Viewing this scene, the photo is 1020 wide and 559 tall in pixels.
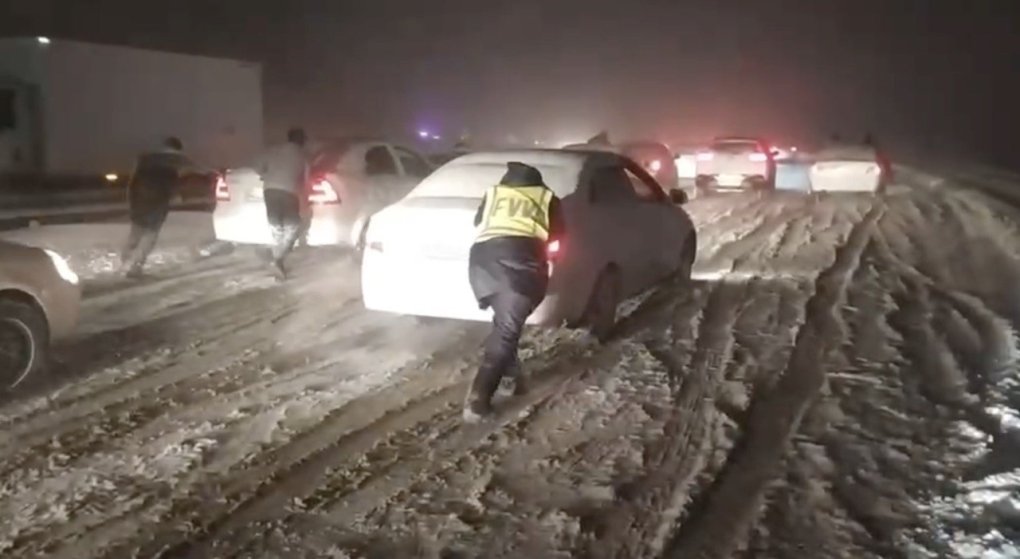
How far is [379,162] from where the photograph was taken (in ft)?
47.0

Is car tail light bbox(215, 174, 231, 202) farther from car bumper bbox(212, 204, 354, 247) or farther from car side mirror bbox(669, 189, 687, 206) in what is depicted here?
car side mirror bbox(669, 189, 687, 206)

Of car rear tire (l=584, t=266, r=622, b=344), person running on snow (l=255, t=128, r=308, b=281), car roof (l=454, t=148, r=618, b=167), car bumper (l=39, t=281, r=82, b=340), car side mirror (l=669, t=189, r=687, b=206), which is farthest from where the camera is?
person running on snow (l=255, t=128, r=308, b=281)

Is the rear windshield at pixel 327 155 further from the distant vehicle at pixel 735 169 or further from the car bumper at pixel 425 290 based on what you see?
the distant vehicle at pixel 735 169

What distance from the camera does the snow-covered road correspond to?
16.9 feet

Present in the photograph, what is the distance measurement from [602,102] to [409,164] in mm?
63842

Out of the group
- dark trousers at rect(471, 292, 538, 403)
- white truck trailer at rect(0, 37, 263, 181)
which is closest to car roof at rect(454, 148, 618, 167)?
dark trousers at rect(471, 292, 538, 403)

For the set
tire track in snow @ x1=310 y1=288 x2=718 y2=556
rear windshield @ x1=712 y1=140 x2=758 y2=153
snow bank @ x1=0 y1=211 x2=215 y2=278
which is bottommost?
snow bank @ x1=0 y1=211 x2=215 y2=278

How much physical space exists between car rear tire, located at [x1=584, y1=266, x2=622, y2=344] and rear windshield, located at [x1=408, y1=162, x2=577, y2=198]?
78 cm

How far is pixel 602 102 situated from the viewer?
77250 mm

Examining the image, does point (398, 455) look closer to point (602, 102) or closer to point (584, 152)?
point (584, 152)

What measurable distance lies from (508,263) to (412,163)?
8.04m

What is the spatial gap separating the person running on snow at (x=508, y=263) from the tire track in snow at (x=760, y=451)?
1545 mm

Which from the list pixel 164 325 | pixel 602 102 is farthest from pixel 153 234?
pixel 602 102

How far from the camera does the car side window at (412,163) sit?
47.9ft
